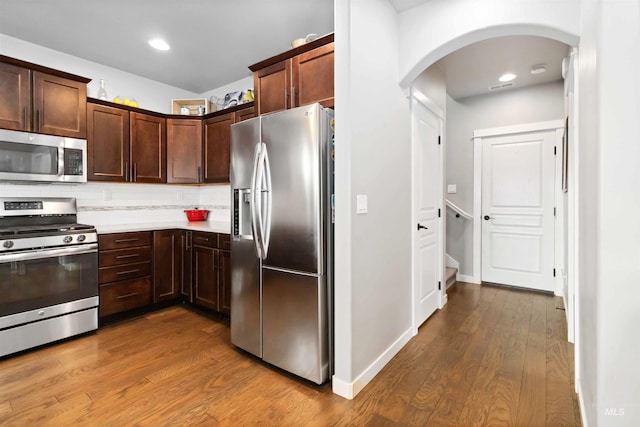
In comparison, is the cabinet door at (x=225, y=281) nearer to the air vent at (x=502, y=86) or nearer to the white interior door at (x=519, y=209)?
the white interior door at (x=519, y=209)

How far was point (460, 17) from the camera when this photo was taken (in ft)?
6.79

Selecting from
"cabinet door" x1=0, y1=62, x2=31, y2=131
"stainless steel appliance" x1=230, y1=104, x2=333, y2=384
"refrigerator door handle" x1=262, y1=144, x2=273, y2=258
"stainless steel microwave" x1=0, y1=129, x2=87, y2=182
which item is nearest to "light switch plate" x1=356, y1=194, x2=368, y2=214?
"stainless steel appliance" x1=230, y1=104, x2=333, y2=384

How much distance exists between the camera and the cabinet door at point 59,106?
274 cm

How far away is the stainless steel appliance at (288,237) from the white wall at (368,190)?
11 centimetres

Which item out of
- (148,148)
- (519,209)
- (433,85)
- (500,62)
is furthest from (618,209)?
(148,148)

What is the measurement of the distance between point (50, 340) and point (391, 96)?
3444mm

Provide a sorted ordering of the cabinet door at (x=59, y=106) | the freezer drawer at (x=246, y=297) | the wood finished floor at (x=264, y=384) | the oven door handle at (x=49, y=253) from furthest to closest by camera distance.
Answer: the cabinet door at (x=59, y=106)
the oven door handle at (x=49, y=253)
the freezer drawer at (x=246, y=297)
the wood finished floor at (x=264, y=384)

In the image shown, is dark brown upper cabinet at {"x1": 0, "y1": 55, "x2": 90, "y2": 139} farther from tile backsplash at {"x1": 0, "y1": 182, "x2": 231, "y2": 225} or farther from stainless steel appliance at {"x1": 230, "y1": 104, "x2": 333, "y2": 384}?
stainless steel appliance at {"x1": 230, "y1": 104, "x2": 333, "y2": 384}

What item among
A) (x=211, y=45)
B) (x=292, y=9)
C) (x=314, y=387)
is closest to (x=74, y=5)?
(x=211, y=45)

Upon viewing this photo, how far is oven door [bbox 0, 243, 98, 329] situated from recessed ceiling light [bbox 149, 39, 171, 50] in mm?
2053

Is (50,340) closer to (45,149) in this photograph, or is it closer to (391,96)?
(45,149)

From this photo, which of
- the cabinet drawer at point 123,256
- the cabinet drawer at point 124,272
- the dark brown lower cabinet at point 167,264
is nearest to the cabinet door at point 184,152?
the dark brown lower cabinet at point 167,264

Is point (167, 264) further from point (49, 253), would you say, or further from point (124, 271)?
point (49, 253)

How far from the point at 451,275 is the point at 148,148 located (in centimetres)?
424
